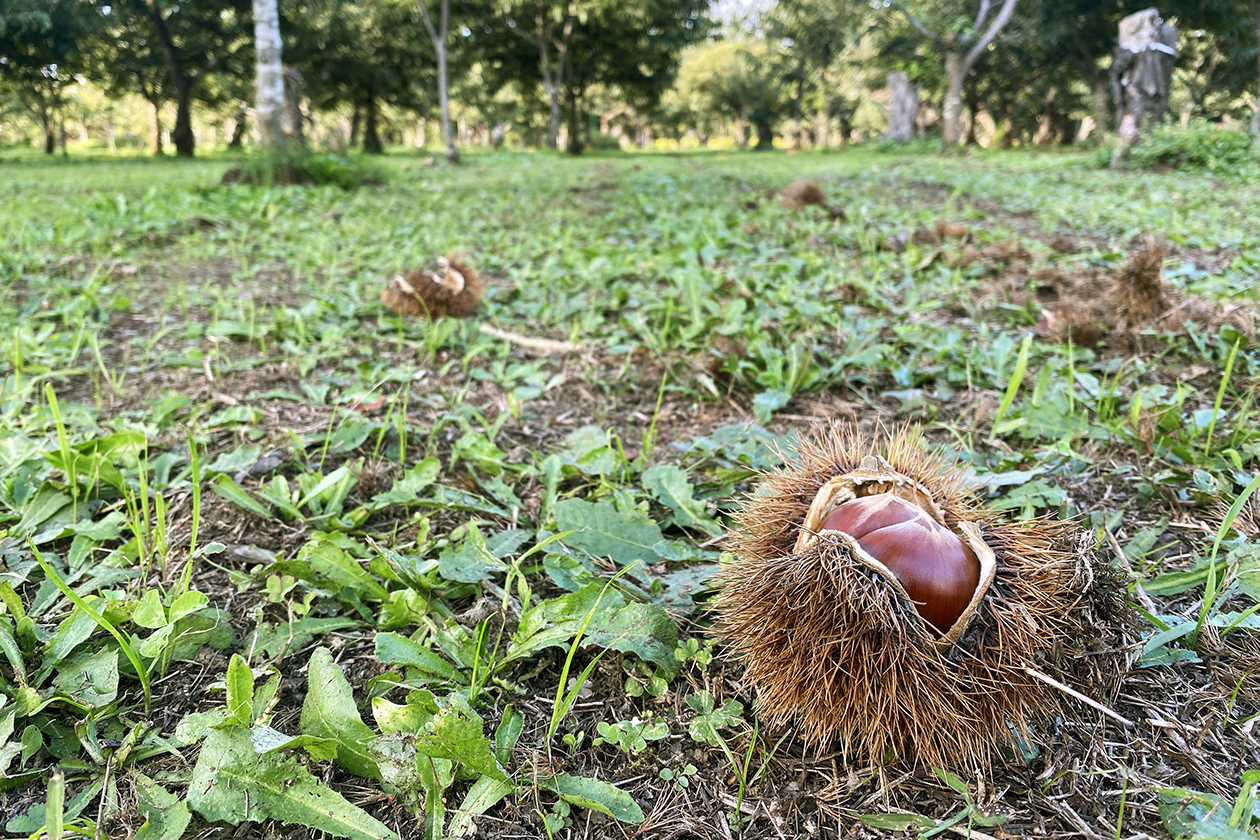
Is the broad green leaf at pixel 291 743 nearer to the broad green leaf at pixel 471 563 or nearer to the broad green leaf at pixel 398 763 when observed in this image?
the broad green leaf at pixel 398 763

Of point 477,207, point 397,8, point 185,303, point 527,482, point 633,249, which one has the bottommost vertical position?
point 527,482

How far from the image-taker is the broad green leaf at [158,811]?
0.95 m

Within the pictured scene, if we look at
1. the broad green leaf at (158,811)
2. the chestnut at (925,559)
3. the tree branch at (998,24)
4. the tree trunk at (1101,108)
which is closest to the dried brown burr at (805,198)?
the chestnut at (925,559)

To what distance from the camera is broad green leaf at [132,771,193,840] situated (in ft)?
3.10

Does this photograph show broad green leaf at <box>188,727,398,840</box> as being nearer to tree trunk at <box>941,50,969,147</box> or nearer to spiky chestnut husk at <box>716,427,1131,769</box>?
spiky chestnut husk at <box>716,427,1131,769</box>

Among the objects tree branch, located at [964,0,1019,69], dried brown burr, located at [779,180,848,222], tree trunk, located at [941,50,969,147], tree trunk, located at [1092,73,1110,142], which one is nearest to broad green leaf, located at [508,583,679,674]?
dried brown burr, located at [779,180,848,222]

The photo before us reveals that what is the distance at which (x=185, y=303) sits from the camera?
3.45 meters

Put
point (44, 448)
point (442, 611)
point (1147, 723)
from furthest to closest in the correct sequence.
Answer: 1. point (44, 448)
2. point (442, 611)
3. point (1147, 723)

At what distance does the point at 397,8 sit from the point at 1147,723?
24555 mm

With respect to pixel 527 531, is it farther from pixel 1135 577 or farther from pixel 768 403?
pixel 1135 577

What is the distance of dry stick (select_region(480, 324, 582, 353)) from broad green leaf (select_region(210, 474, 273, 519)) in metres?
1.45

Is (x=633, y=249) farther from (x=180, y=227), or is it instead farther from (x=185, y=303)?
(x=180, y=227)

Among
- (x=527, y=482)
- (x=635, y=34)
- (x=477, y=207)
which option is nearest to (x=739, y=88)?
(x=635, y=34)

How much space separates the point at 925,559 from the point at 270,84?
917 cm
